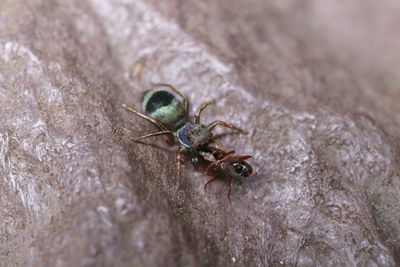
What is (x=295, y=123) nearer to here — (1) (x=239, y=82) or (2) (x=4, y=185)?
(1) (x=239, y=82)

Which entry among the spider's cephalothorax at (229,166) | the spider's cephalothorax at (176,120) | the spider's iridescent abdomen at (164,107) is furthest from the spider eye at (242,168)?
the spider's iridescent abdomen at (164,107)

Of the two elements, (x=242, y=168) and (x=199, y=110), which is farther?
(x=199, y=110)

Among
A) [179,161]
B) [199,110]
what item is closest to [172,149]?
[179,161]

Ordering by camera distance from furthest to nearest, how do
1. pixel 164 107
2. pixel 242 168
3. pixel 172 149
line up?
pixel 164 107, pixel 172 149, pixel 242 168

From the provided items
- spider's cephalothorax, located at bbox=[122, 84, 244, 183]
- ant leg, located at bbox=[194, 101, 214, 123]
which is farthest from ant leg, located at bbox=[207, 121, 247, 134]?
ant leg, located at bbox=[194, 101, 214, 123]

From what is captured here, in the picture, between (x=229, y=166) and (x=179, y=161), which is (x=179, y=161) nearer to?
(x=179, y=161)

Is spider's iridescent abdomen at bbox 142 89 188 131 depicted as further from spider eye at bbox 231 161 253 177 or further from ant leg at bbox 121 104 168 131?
spider eye at bbox 231 161 253 177
